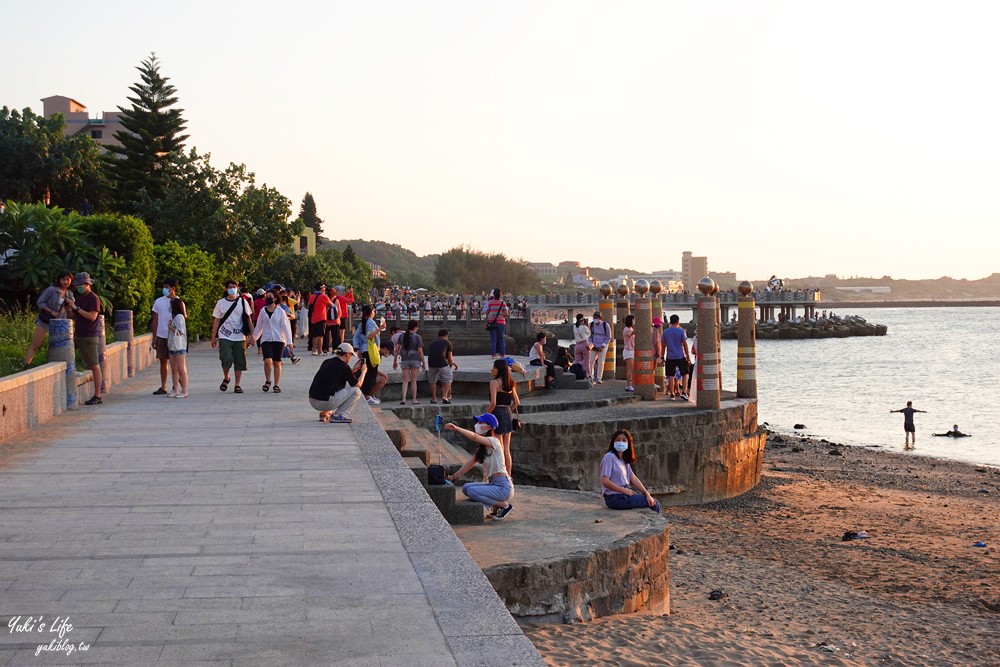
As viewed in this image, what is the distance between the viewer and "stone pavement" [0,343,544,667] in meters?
4.85

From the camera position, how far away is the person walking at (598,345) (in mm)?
22331

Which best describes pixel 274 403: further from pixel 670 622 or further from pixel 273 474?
pixel 670 622

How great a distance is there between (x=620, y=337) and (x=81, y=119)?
82729mm

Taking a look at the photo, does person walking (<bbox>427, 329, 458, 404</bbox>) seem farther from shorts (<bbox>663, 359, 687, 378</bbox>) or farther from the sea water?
the sea water

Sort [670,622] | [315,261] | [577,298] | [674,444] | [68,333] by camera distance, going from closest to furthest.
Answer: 1. [670,622]
2. [68,333]
3. [674,444]
4. [315,261]
5. [577,298]

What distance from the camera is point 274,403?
49.2 ft

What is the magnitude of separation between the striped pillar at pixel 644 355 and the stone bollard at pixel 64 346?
10.2m

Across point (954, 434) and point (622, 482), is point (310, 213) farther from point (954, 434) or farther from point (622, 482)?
point (622, 482)

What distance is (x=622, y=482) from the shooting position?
35.0 feet

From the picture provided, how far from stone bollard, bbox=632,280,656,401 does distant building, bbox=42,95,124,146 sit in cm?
7759

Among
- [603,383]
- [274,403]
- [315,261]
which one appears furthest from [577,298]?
[274,403]

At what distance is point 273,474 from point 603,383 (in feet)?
47.8

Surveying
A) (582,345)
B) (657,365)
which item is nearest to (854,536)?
(657,365)

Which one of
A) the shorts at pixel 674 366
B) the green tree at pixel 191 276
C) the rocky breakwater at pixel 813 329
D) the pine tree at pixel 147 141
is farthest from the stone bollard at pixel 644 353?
the rocky breakwater at pixel 813 329
